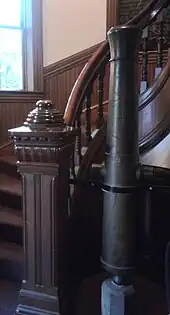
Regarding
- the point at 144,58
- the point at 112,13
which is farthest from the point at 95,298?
the point at 112,13

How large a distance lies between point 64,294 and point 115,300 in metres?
0.41

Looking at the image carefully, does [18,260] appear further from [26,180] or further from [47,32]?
[47,32]

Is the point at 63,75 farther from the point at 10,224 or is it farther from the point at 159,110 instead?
the point at 10,224

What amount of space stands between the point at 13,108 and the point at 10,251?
1781 millimetres

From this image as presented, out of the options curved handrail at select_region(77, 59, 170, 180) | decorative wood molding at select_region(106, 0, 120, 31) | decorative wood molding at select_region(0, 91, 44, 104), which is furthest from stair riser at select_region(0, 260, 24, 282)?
decorative wood molding at select_region(106, 0, 120, 31)

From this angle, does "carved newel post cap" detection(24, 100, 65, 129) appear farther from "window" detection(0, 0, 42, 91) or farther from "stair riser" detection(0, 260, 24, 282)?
"window" detection(0, 0, 42, 91)

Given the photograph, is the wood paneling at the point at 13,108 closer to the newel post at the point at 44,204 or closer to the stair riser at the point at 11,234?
the stair riser at the point at 11,234

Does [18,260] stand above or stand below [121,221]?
below

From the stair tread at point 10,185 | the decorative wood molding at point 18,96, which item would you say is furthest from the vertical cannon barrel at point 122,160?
the decorative wood molding at point 18,96

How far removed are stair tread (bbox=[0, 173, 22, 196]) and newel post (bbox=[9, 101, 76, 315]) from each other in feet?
3.40

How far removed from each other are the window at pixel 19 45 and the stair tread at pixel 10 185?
1.08 meters

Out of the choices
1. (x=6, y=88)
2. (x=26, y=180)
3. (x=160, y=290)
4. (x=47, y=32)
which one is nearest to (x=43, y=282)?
(x=26, y=180)

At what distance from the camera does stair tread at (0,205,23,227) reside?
107 inches

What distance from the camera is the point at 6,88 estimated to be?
13.2 feet
